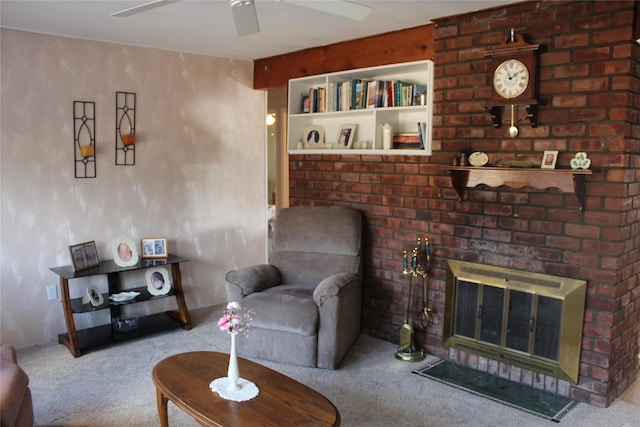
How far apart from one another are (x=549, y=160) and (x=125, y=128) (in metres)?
3.19

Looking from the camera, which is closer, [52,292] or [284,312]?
[284,312]

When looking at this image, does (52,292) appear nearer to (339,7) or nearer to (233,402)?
(233,402)

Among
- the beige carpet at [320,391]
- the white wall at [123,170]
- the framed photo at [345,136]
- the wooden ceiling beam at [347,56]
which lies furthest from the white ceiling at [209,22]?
the beige carpet at [320,391]

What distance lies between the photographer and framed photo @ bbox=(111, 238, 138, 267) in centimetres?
416

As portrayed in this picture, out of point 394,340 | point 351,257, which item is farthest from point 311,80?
point 394,340

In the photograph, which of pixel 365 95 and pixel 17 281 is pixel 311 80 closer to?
pixel 365 95

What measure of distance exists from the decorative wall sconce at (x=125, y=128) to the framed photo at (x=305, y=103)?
1.39 m

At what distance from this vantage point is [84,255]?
4.01 metres

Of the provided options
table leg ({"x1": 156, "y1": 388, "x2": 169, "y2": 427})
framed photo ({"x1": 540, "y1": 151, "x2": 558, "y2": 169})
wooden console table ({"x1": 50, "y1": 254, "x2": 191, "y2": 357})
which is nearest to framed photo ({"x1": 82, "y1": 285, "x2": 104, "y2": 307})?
wooden console table ({"x1": 50, "y1": 254, "x2": 191, "y2": 357})

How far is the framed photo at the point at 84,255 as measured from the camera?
3.90m

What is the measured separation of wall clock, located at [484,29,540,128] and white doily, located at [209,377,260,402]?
2.13 meters

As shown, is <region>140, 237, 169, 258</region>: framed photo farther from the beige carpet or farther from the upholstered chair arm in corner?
the upholstered chair arm in corner

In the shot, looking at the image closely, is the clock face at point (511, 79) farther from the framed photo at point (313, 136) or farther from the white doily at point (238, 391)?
the white doily at point (238, 391)

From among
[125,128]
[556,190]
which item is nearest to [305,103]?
[125,128]
